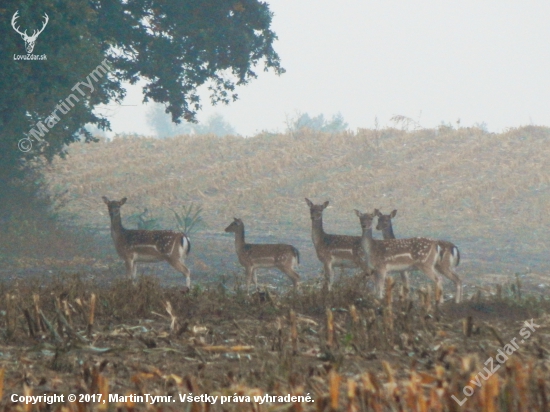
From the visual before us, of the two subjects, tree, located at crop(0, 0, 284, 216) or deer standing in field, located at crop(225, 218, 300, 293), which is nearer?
deer standing in field, located at crop(225, 218, 300, 293)

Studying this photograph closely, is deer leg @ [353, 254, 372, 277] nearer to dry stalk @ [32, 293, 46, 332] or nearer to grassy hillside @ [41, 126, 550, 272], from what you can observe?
dry stalk @ [32, 293, 46, 332]

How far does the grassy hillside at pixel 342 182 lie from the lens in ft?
86.3

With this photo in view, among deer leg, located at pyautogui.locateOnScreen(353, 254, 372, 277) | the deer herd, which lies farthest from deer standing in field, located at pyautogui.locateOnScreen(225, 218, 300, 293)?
deer leg, located at pyautogui.locateOnScreen(353, 254, 372, 277)

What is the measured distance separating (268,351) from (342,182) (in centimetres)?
2792

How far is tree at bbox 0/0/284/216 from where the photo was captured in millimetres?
16484

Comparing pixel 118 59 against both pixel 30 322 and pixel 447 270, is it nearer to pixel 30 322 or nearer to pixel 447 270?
pixel 447 270

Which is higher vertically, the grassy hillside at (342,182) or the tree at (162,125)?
the tree at (162,125)

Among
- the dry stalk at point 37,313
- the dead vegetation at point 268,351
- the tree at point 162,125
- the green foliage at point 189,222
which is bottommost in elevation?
the dead vegetation at point 268,351

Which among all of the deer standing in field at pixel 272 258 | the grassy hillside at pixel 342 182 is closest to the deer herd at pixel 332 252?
the deer standing in field at pixel 272 258

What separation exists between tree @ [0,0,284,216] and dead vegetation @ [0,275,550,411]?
313 inches

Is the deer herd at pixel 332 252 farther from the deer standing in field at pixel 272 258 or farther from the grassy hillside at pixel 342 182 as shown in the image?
the grassy hillside at pixel 342 182

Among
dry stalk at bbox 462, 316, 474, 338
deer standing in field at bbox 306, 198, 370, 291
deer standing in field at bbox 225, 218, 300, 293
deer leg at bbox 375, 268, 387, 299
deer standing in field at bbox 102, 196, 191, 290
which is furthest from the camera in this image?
deer standing in field at bbox 102, 196, 191, 290

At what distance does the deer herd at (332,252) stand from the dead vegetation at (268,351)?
3318 millimetres

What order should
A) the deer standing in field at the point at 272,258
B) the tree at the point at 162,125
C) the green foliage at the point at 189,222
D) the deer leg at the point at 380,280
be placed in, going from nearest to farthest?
1. the deer leg at the point at 380,280
2. the deer standing in field at the point at 272,258
3. the green foliage at the point at 189,222
4. the tree at the point at 162,125
